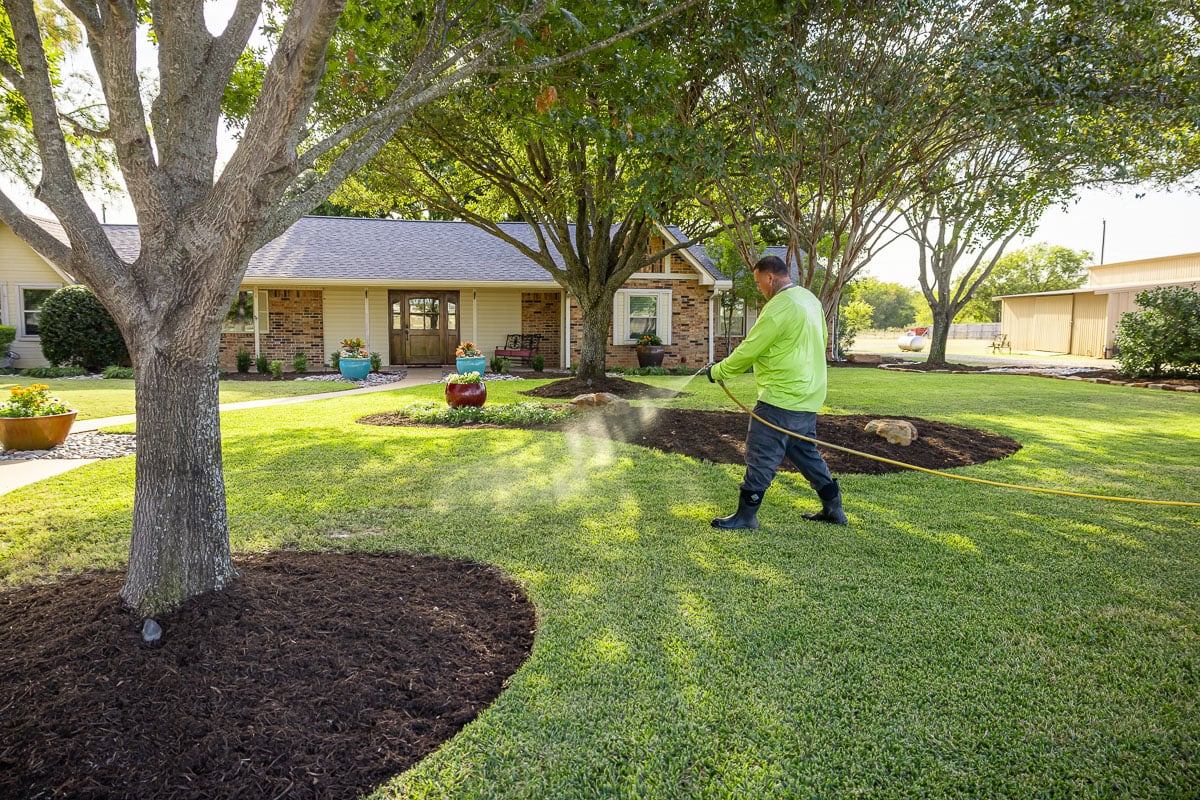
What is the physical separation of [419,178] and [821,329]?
10750mm

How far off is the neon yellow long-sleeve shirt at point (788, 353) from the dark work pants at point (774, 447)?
0.07 metres

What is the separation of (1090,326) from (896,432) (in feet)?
96.2

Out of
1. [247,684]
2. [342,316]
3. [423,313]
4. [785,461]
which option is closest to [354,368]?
[342,316]

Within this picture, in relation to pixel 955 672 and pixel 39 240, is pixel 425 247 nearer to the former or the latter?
pixel 39 240

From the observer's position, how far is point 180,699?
2.31 meters

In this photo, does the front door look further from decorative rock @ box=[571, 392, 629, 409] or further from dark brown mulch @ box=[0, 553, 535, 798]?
dark brown mulch @ box=[0, 553, 535, 798]

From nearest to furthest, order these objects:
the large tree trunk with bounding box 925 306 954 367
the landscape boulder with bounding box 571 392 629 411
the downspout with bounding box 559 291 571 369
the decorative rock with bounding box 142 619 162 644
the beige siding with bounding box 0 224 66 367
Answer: the decorative rock with bounding box 142 619 162 644 < the landscape boulder with bounding box 571 392 629 411 < the beige siding with bounding box 0 224 66 367 < the downspout with bounding box 559 291 571 369 < the large tree trunk with bounding box 925 306 954 367

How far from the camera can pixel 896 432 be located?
24.3 ft

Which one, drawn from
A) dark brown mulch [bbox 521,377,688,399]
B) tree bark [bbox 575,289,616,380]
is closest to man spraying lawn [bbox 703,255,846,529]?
dark brown mulch [bbox 521,377,688,399]

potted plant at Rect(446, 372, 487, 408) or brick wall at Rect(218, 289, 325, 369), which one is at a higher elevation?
brick wall at Rect(218, 289, 325, 369)

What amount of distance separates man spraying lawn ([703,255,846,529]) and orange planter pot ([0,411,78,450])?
24.6ft

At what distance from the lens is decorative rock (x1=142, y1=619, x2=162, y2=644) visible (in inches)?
103

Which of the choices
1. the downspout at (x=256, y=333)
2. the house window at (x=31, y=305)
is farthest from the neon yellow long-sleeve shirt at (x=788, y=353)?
the house window at (x=31, y=305)

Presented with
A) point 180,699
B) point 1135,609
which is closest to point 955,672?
point 1135,609
